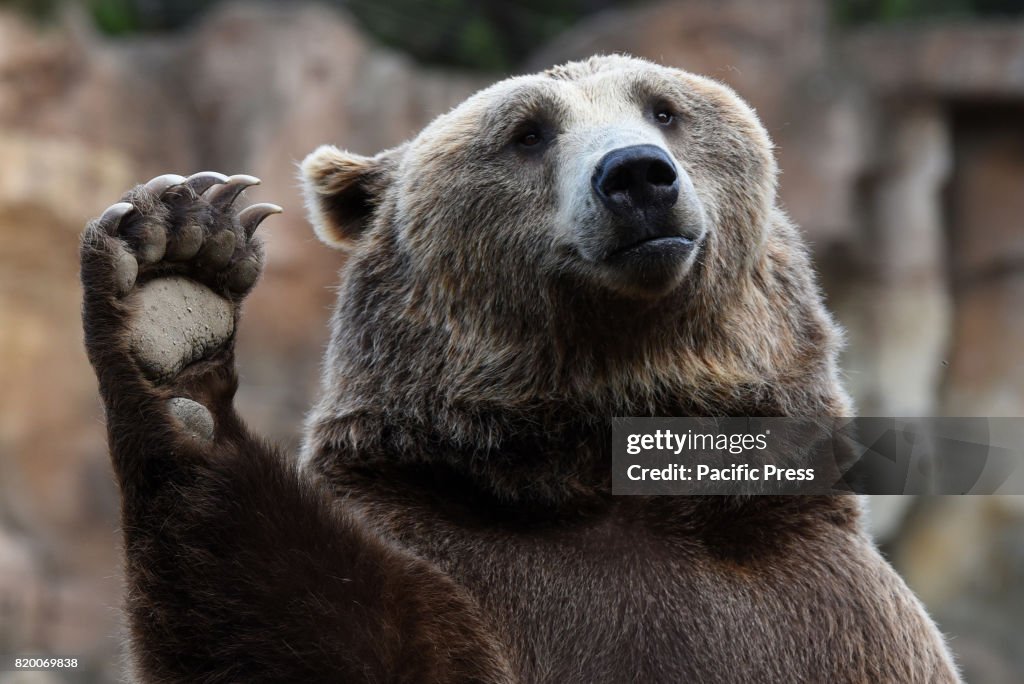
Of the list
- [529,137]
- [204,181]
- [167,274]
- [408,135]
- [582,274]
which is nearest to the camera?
[167,274]

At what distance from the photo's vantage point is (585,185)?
3.57m

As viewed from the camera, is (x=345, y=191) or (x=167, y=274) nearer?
(x=167, y=274)

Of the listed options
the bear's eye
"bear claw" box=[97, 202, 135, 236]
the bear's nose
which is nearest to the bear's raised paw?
"bear claw" box=[97, 202, 135, 236]

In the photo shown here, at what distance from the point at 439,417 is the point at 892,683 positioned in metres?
1.49

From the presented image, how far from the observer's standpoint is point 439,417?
3.72 meters

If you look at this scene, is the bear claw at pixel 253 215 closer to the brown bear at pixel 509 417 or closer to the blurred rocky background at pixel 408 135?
the brown bear at pixel 509 417

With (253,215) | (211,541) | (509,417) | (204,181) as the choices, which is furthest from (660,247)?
(211,541)

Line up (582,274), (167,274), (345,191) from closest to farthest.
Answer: (167,274)
(582,274)
(345,191)

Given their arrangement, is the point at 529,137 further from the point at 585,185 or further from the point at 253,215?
the point at 253,215

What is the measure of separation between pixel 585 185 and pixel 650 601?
1.17 meters

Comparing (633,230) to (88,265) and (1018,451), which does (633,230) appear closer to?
(88,265)

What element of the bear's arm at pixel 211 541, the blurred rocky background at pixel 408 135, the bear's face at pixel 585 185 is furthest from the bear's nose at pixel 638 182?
the blurred rocky background at pixel 408 135

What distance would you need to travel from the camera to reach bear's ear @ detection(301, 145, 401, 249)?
176 inches

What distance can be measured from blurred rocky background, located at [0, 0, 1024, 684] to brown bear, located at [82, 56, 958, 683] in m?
8.34
